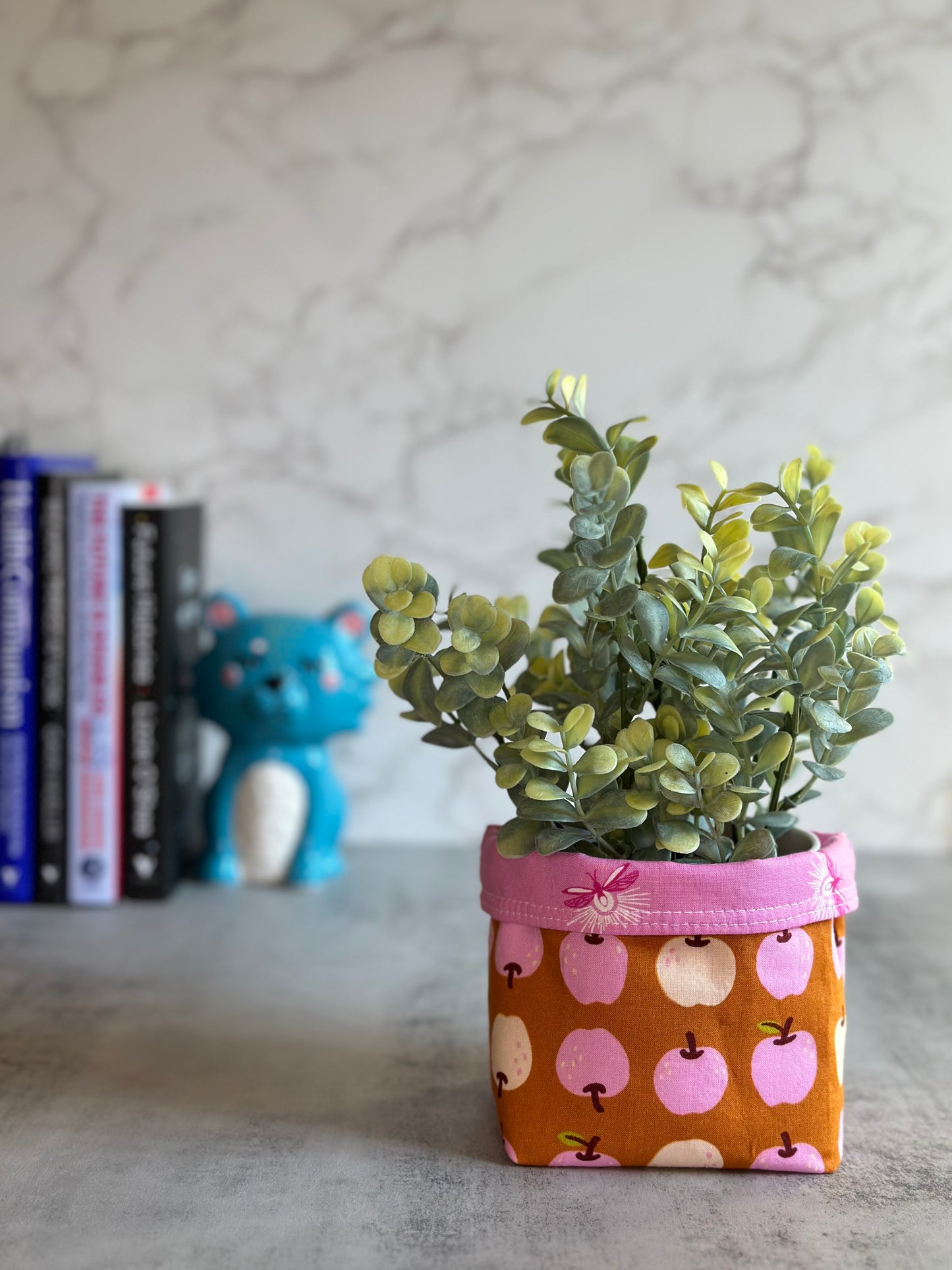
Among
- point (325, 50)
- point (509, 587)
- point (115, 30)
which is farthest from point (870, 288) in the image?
point (115, 30)

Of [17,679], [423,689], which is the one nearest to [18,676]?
[17,679]

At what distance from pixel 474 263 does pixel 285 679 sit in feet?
1.35

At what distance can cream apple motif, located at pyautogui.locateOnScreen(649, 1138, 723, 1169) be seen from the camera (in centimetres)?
59

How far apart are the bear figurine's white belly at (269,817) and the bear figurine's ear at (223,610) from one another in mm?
131

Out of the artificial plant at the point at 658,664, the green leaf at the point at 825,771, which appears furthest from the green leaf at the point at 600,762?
the green leaf at the point at 825,771

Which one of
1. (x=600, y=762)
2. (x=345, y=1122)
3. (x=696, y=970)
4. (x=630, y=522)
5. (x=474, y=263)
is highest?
(x=474, y=263)

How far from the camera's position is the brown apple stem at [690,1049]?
584 mm

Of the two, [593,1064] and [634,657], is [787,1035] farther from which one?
[634,657]

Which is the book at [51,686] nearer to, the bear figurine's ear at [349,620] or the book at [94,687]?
the book at [94,687]

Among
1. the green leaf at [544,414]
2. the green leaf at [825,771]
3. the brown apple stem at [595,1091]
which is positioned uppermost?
the green leaf at [544,414]

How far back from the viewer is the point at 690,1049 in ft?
1.92

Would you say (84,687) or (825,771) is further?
(84,687)

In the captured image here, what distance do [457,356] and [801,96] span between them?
14.8 inches

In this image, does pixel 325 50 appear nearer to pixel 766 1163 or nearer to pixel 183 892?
pixel 183 892
